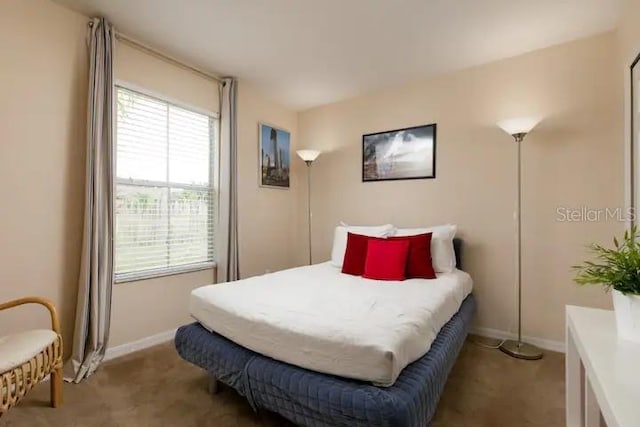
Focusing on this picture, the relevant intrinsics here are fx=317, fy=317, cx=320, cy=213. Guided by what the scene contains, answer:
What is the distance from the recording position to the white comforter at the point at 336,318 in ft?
Answer: 4.51

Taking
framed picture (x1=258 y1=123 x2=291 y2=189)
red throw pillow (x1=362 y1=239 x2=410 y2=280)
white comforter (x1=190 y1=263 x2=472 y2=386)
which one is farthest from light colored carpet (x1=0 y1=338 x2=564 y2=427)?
framed picture (x1=258 y1=123 x2=291 y2=189)

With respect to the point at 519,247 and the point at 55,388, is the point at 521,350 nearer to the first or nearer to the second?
the point at 519,247

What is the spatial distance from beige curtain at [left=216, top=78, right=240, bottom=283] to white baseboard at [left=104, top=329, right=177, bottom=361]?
69 centimetres

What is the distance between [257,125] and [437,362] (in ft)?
10.3

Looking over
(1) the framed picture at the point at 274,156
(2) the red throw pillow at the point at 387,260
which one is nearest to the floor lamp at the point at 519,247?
(2) the red throw pillow at the point at 387,260

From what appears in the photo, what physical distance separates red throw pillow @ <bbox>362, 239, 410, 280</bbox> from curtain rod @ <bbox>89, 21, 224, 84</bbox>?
236 centimetres

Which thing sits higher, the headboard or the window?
the window

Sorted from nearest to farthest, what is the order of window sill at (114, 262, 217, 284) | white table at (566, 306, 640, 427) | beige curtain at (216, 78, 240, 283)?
white table at (566, 306, 640, 427) < window sill at (114, 262, 217, 284) < beige curtain at (216, 78, 240, 283)

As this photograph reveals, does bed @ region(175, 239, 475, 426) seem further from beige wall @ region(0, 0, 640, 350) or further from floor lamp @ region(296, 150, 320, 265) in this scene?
floor lamp @ region(296, 150, 320, 265)

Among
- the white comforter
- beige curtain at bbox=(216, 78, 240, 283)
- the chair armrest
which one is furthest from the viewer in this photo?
beige curtain at bbox=(216, 78, 240, 283)

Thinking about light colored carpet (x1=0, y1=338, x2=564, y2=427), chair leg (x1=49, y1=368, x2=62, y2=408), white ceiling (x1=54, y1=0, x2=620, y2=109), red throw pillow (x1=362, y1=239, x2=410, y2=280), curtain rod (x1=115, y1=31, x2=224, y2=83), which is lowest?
light colored carpet (x1=0, y1=338, x2=564, y2=427)

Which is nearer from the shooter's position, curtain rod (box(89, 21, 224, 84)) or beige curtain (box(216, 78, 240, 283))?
curtain rod (box(89, 21, 224, 84))

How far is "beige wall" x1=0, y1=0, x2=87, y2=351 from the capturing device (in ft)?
6.68

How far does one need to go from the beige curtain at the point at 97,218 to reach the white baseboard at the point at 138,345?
0.13 meters
